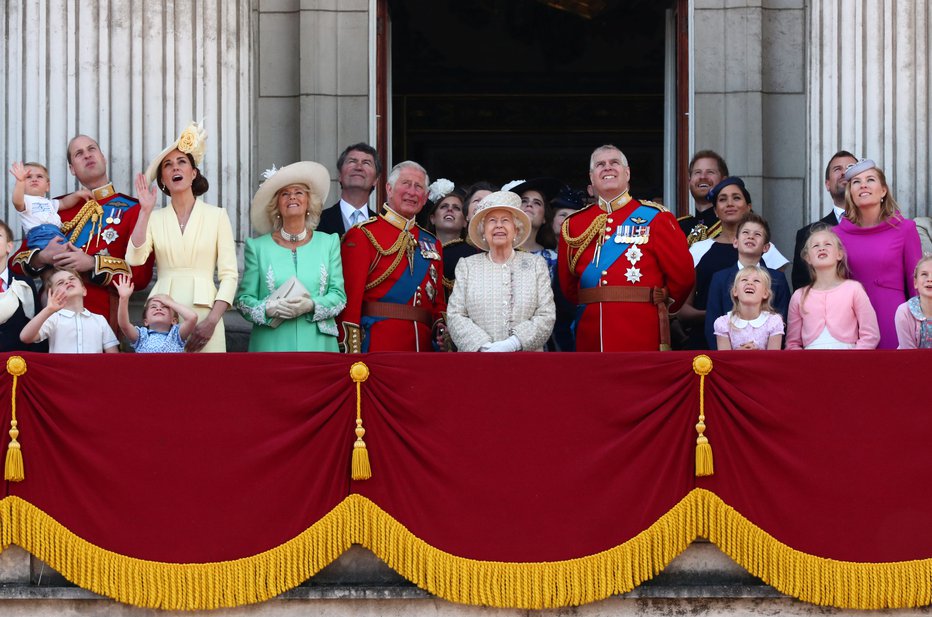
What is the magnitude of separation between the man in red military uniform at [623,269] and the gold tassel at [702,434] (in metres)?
1.01

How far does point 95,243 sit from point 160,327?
0.94 meters

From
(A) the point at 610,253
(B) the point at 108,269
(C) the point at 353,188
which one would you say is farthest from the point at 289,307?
(A) the point at 610,253

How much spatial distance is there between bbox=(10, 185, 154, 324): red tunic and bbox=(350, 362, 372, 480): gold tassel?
5.58 ft

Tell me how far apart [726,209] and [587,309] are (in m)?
1.03

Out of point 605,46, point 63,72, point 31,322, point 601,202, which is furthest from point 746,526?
point 605,46

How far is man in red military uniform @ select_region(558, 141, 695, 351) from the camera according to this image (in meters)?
8.63

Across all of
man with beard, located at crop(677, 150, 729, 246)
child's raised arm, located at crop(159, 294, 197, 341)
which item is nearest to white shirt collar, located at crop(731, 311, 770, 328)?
man with beard, located at crop(677, 150, 729, 246)

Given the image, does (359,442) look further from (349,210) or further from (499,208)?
(349,210)

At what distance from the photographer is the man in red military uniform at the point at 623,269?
8633 mm

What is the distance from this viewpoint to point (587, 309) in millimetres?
8766

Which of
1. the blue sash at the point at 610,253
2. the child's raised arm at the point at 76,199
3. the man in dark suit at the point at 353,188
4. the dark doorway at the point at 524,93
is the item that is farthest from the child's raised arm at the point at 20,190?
the dark doorway at the point at 524,93

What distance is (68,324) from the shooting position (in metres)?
8.24

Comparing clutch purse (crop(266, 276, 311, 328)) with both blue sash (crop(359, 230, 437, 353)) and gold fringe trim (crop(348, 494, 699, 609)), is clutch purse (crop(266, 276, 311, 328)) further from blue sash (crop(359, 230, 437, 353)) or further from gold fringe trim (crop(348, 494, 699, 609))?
Result: gold fringe trim (crop(348, 494, 699, 609))

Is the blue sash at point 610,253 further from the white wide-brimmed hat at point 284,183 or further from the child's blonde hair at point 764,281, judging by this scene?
the white wide-brimmed hat at point 284,183
